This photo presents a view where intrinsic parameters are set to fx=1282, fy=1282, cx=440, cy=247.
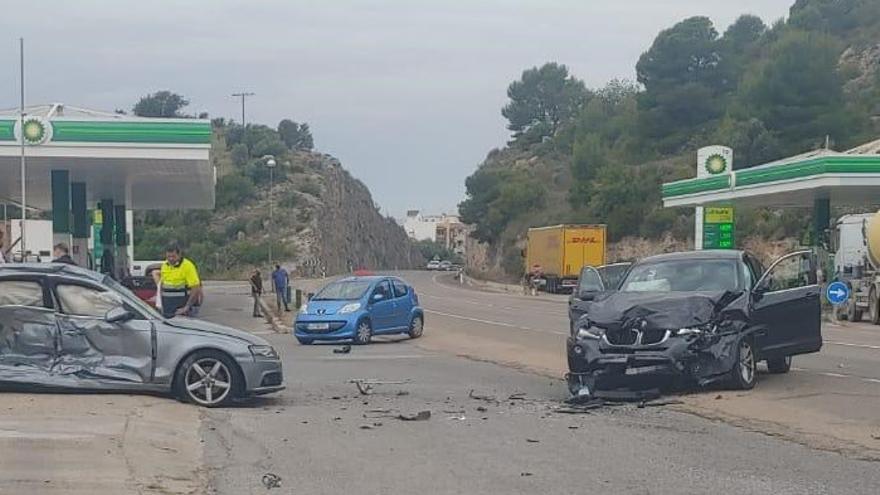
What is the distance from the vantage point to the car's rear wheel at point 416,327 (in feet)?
96.3

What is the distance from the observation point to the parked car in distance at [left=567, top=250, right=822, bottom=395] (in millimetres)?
14648

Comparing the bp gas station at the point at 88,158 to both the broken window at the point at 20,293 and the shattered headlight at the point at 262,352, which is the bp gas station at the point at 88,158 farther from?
the shattered headlight at the point at 262,352

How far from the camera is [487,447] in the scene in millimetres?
11406

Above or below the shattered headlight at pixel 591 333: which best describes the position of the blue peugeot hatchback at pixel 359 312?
below

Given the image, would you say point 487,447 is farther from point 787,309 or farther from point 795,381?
point 795,381

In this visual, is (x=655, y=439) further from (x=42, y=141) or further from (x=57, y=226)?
(x=57, y=226)

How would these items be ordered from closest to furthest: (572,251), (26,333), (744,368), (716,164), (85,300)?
1. (26,333)
2. (85,300)
3. (744,368)
4. (716,164)
5. (572,251)

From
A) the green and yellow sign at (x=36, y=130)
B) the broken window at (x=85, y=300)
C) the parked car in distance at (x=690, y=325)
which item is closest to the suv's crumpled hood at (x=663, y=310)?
the parked car in distance at (x=690, y=325)

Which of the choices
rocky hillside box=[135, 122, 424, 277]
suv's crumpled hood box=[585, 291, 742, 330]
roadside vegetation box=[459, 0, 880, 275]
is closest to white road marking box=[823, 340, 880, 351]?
suv's crumpled hood box=[585, 291, 742, 330]

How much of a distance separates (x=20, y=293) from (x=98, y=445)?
3.96 meters

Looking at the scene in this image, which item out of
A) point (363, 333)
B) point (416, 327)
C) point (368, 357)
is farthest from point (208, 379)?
point (416, 327)

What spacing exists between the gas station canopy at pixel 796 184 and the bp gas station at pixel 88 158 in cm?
1948

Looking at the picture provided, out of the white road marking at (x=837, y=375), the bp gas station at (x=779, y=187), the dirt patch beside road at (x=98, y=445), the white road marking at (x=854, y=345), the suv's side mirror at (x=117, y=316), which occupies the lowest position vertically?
the white road marking at (x=854, y=345)

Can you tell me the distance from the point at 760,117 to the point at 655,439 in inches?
2617
